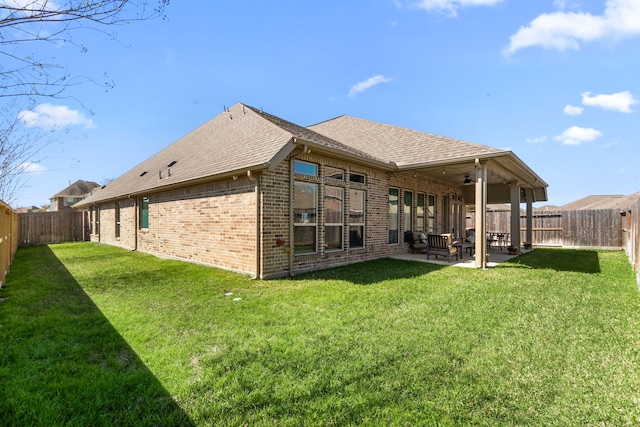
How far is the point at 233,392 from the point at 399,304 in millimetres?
3267

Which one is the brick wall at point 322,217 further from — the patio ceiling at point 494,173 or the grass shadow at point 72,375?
the grass shadow at point 72,375

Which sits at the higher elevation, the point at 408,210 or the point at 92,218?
the point at 408,210

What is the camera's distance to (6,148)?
22.3 ft

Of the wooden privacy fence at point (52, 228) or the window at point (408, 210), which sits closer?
the window at point (408, 210)

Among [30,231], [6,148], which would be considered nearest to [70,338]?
[6,148]

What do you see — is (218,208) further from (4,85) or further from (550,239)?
(550,239)

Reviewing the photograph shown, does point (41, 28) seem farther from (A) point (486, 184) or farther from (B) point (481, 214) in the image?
(A) point (486, 184)

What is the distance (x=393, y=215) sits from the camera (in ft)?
37.6

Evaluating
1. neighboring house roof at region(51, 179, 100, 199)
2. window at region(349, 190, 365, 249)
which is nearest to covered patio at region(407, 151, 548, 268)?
window at region(349, 190, 365, 249)

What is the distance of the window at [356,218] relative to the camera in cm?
948

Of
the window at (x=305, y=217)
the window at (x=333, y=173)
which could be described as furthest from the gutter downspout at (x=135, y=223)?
the window at (x=333, y=173)

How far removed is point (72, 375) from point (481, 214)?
9234mm

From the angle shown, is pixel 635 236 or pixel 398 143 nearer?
pixel 635 236

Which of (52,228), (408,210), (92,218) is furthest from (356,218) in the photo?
(52,228)
